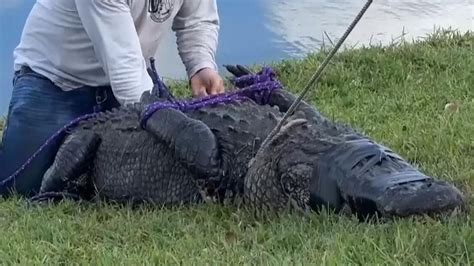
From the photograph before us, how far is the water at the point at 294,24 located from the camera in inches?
229

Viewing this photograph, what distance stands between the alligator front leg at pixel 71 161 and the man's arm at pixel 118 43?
18 cm

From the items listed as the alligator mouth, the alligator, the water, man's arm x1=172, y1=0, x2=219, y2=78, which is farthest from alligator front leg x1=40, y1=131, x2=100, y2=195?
the water

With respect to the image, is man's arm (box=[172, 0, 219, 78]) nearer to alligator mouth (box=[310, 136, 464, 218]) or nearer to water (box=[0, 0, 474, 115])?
alligator mouth (box=[310, 136, 464, 218])

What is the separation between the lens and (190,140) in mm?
2625

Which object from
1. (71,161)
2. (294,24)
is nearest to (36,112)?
(71,161)

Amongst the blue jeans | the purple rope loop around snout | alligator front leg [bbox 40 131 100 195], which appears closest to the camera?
the purple rope loop around snout

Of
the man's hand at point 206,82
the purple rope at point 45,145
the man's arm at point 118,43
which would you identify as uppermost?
the man's arm at point 118,43

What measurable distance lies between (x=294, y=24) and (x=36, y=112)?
3.19 m

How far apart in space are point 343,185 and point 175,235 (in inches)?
16.7

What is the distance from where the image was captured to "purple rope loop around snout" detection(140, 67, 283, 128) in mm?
2783

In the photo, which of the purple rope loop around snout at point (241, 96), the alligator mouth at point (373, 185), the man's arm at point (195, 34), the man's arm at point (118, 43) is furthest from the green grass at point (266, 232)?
the man's arm at point (195, 34)

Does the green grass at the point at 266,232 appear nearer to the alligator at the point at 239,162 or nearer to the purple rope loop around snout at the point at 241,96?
the alligator at the point at 239,162

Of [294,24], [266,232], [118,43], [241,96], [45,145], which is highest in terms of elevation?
[118,43]

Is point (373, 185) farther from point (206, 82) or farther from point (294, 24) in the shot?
point (294, 24)
